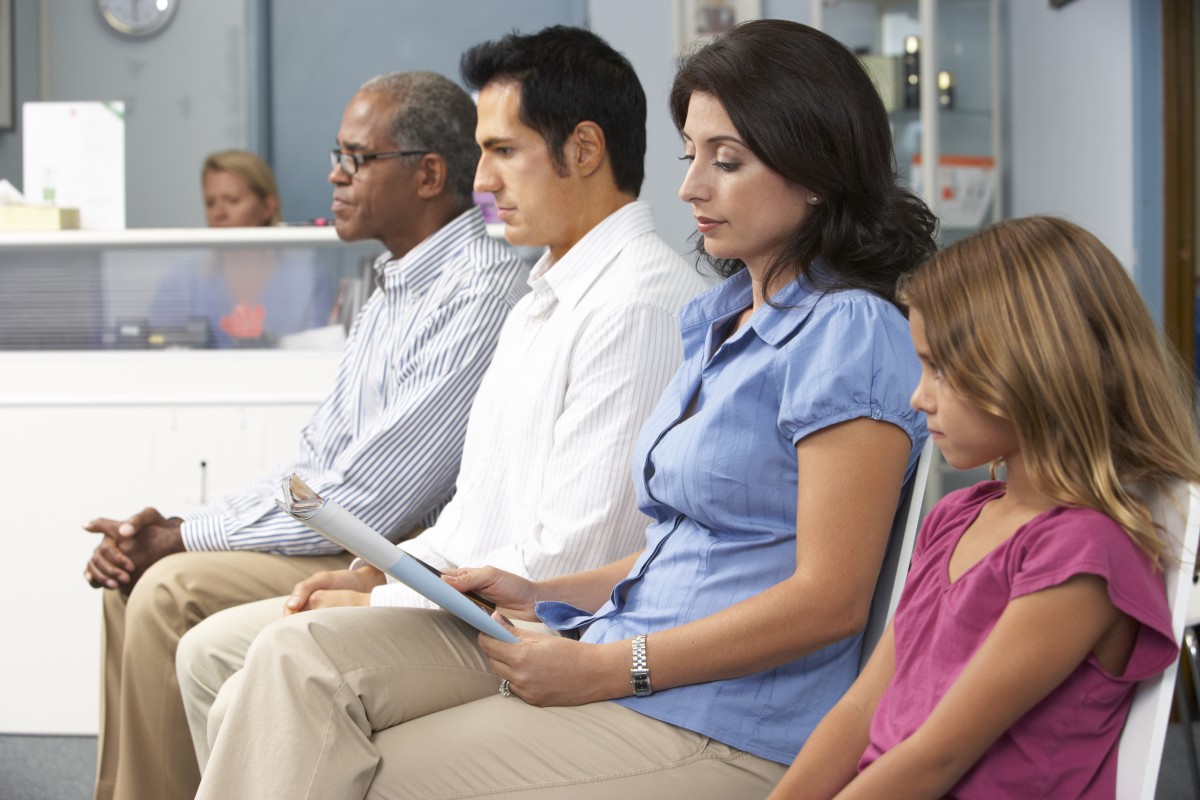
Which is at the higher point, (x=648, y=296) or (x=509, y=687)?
(x=648, y=296)

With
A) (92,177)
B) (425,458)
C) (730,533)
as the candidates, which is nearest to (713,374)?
(730,533)

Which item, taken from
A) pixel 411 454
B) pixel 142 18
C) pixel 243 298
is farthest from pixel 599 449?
pixel 142 18

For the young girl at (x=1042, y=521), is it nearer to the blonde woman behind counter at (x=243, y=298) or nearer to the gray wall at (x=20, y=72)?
the blonde woman behind counter at (x=243, y=298)

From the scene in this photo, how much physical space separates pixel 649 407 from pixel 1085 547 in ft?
2.39

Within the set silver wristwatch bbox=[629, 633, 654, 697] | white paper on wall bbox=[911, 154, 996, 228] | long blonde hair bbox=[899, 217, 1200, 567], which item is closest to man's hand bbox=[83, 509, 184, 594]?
silver wristwatch bbox=[629, 633, 654, 697]

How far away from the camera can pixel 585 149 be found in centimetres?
179

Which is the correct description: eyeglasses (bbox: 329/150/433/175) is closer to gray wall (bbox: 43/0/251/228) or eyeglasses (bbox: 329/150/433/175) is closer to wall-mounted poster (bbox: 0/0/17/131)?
gray wall (bbox: 43/0/251/228)

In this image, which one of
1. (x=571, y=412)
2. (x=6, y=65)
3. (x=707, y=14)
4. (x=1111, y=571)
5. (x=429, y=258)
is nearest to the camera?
(x=1111, y=571)

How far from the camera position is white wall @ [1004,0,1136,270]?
331 cm

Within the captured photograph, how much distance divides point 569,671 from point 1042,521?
48 centimetres

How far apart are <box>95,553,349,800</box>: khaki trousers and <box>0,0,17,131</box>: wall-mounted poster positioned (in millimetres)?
3535

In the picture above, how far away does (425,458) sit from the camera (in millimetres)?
1994

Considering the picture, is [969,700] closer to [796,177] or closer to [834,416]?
[834,416]

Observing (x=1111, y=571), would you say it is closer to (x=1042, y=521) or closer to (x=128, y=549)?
(x=1042, y=521)
